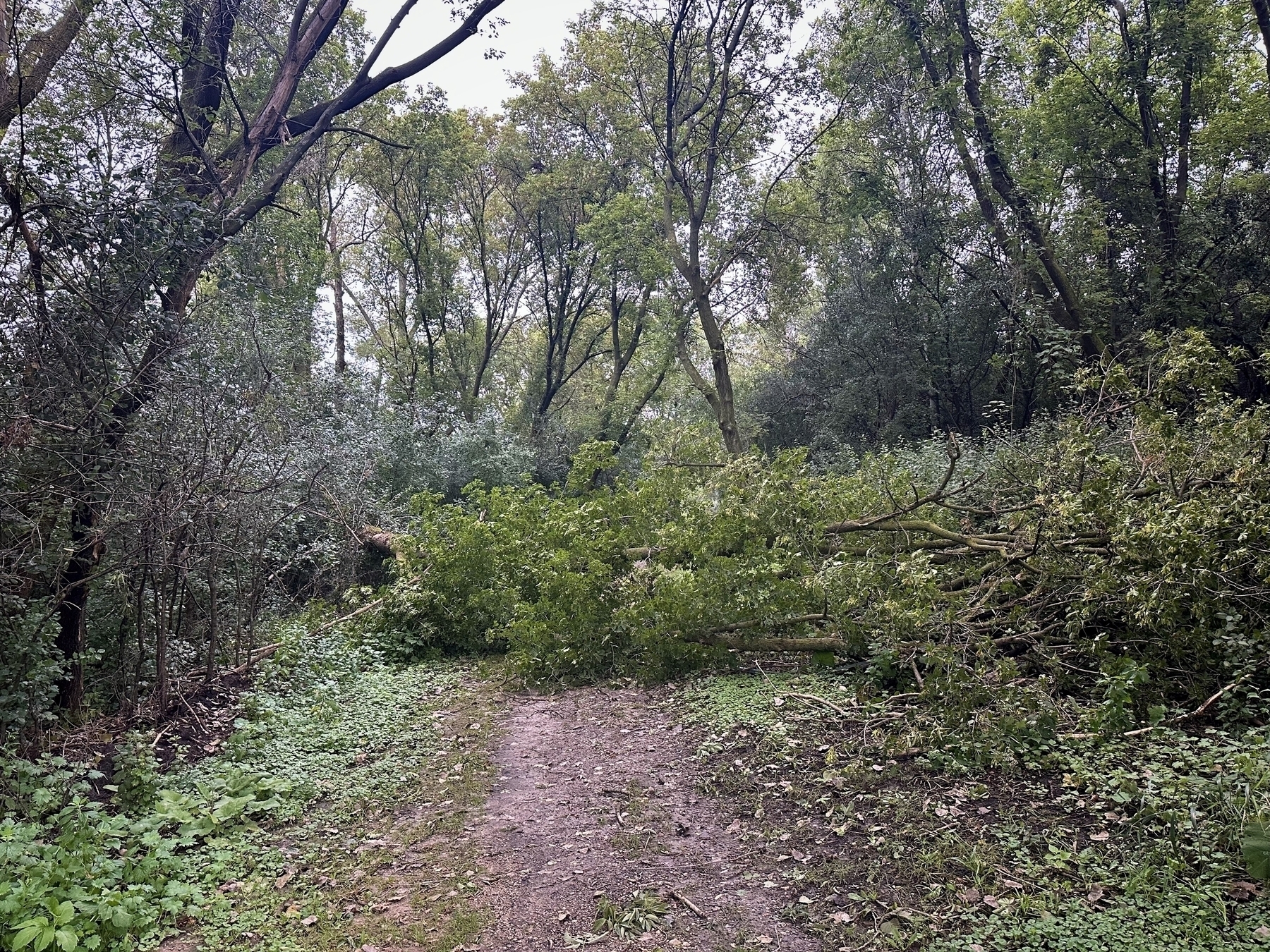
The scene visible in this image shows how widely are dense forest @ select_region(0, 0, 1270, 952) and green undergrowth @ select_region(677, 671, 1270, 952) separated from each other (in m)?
0.02

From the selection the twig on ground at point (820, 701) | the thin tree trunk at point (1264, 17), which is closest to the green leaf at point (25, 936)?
the twig on ground at point (820, 701)

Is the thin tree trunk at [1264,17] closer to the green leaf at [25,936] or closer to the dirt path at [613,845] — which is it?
the dirt path at [613,845]

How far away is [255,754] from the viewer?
4.61m

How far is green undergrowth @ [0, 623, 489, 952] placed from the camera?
9.43 feet

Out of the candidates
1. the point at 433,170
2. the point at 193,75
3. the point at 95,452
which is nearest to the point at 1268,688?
the point at 95,452

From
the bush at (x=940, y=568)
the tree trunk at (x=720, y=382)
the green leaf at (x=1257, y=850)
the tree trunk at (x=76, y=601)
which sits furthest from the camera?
the tree trunk at (x=720, y=382)

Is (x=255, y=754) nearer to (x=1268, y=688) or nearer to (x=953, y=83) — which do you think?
(x=1268, y=688)

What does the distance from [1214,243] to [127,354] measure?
48.1 feet

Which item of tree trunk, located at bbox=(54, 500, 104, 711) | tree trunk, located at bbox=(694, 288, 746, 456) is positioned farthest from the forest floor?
tree trunk, located at bbox=(694, 288, 746, 456)

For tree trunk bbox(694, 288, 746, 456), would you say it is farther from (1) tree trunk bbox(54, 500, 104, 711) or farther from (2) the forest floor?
(1) tree trunk bbox(54, 500, 104, 711)

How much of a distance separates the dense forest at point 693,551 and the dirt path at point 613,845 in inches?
5.6

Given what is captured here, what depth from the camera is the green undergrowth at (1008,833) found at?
2.48m

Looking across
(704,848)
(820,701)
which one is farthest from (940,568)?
(704,848)

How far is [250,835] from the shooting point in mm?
3734
